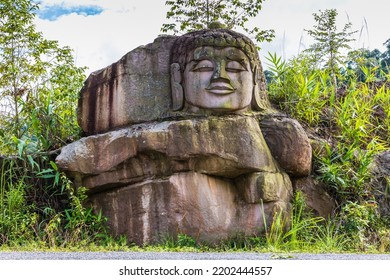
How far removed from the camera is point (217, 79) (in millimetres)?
6422

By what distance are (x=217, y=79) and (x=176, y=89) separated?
578mm

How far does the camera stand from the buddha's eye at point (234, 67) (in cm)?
654

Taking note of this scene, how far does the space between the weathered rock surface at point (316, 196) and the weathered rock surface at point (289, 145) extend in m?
0.19

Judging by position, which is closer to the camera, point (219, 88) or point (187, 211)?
point (187, 211)

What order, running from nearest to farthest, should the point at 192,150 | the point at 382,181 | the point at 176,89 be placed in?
the point at 192,150, the point at 176,89, the point at 382,181

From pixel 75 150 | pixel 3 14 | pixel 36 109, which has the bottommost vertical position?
pixel 75 150

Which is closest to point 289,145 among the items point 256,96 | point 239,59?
point 256,96

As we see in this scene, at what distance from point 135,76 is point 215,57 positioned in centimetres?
108

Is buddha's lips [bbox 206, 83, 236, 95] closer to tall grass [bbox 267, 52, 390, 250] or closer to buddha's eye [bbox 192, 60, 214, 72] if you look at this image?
buddha's eye [bbox 192, 60, 214, 72]

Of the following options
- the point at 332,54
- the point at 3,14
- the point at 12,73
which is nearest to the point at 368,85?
the point at 332,54

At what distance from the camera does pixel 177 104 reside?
665 centimetres

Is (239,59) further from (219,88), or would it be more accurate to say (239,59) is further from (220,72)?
(219,88)
